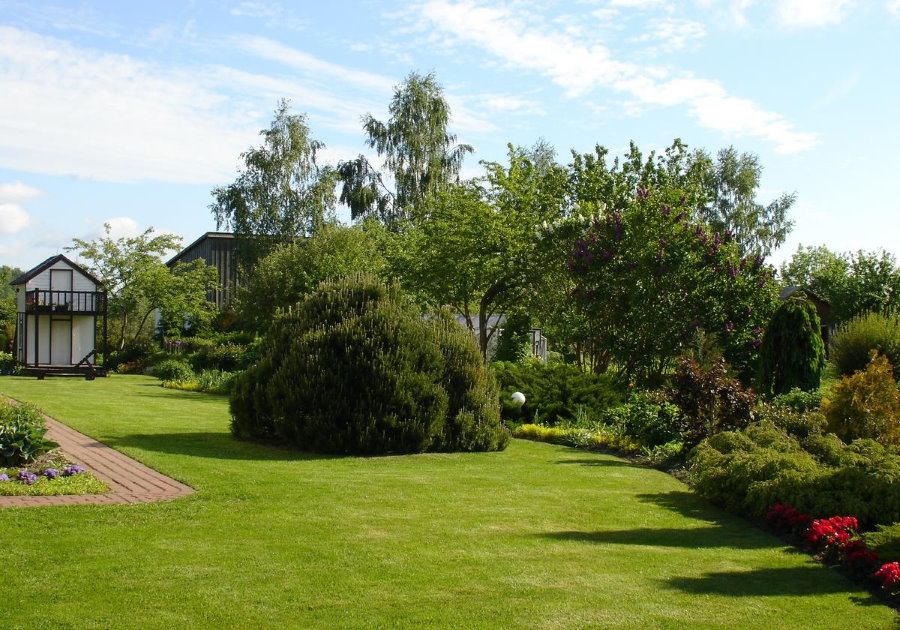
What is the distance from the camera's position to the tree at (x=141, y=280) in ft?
122

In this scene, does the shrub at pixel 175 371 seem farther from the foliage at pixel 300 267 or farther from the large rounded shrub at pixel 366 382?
the large rounded shrub at pixel 366 382

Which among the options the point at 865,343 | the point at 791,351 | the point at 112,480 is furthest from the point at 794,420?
the point at 112,480

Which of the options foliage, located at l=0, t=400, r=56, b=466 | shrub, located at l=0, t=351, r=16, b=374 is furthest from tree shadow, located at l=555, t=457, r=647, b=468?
shrub, located at l=0, t=351, r=16, b=374

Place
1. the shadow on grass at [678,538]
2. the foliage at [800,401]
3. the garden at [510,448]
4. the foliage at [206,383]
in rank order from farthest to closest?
the foliage at [206,383], the foliage at [800,401], the shadow on grass at [678,538], the garden at [510,448]

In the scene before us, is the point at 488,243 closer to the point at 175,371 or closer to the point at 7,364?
the point at 175,371

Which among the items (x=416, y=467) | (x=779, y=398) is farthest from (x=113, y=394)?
(x=779, y=398)

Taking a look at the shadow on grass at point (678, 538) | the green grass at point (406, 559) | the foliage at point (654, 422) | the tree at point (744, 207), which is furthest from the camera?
the tree at point (744, 207)

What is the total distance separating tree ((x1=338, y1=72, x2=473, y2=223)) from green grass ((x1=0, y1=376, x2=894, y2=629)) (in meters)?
31.8

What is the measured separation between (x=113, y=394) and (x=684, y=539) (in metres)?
17.8

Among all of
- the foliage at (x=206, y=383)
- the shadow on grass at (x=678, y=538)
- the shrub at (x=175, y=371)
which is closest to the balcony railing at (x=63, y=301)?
the shrub at (x=175, y=371)

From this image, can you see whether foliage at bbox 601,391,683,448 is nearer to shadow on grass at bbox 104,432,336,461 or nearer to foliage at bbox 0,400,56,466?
shadow on grass at bbox 104,432,336,461

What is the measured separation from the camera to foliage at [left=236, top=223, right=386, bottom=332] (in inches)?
1169

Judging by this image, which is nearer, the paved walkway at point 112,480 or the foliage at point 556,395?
the paved walkway at point 112,480

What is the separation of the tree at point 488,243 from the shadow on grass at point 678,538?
1322 cm
